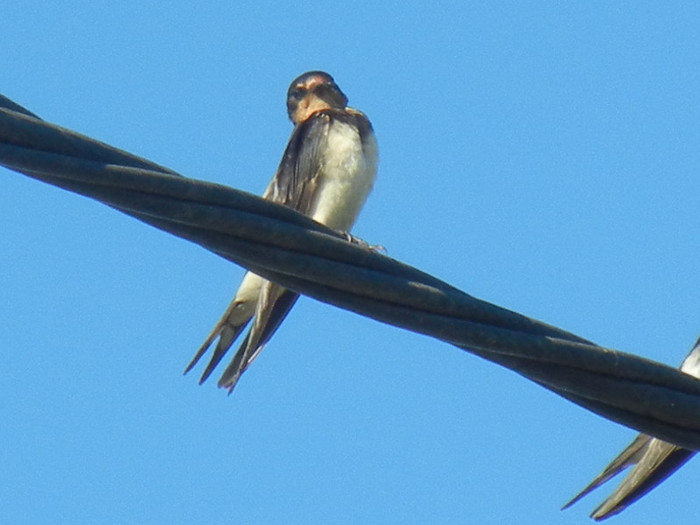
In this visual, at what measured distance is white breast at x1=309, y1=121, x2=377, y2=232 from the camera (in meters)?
5.95

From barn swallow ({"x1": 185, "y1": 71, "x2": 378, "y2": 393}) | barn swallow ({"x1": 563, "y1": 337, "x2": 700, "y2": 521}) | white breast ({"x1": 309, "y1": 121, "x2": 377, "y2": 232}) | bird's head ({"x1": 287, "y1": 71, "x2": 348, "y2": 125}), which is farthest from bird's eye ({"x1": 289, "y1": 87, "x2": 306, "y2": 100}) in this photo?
barn swallow ({"x1": 563, "y1": 337, "x2": 700, "y2": 521})

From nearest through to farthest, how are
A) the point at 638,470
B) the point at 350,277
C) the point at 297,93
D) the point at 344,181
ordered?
the point at 350,277, the point at 638,470, the point at 344,181, the point at 297,93

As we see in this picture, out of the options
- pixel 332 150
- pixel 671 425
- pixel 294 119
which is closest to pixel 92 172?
pixel 671 425

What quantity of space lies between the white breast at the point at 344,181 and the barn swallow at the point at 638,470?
98.2 inches

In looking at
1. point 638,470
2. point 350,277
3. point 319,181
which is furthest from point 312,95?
point 350,277

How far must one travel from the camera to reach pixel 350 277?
2.26m

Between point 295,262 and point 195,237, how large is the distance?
0.15 m

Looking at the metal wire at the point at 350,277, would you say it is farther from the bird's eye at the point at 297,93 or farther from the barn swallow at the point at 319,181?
the bird's eye at the point at 297,93

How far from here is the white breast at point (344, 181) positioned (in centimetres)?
595

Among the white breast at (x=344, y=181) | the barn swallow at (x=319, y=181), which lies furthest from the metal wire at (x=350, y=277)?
the white breast at (x=344, y=181)

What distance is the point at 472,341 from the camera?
2293 mm

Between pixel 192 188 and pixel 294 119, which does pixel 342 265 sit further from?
pixel 294 119

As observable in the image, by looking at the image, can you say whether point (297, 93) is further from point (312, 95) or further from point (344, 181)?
point (344, 181)

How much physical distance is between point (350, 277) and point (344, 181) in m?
3.71
